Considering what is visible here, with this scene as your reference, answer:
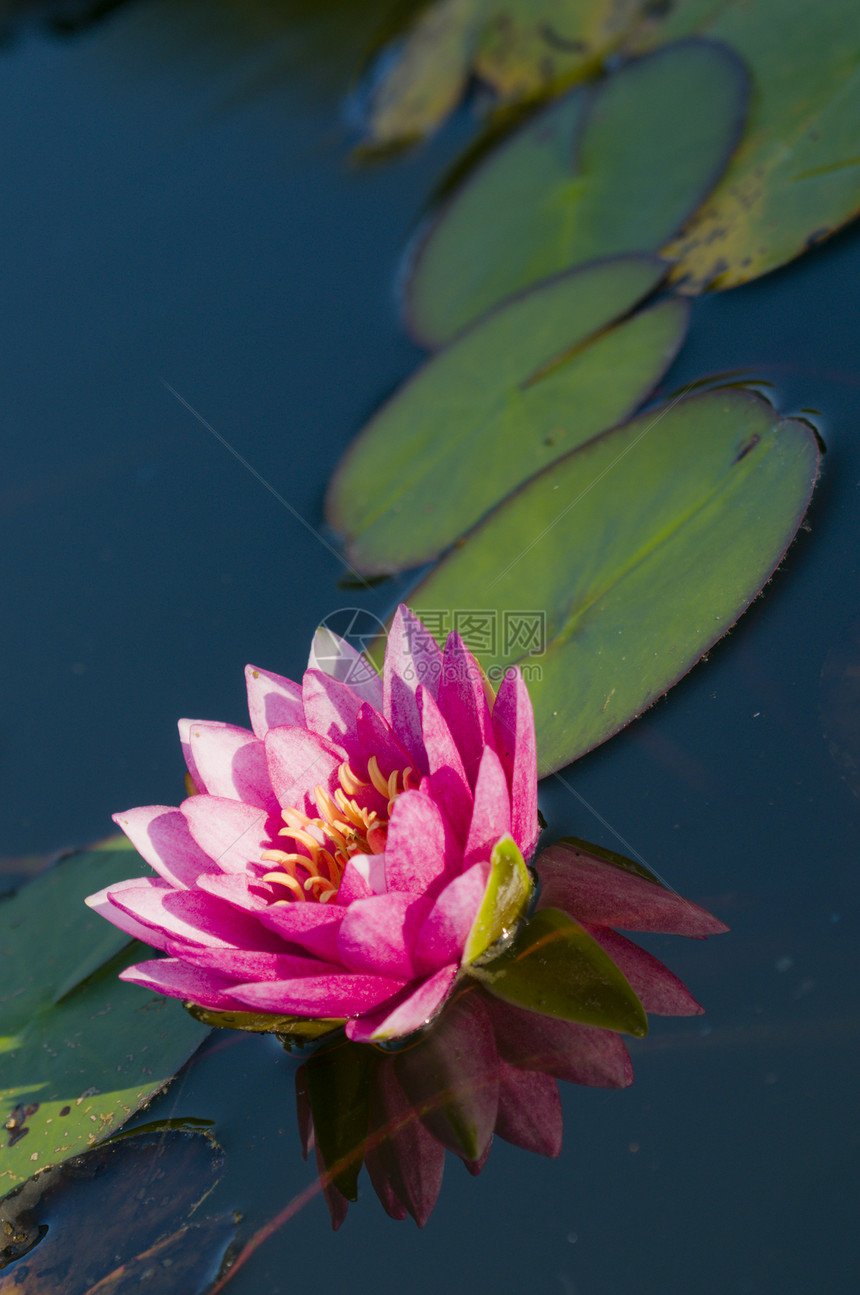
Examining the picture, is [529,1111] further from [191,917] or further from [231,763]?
[231,763]

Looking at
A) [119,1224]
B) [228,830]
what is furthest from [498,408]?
[119,1224]

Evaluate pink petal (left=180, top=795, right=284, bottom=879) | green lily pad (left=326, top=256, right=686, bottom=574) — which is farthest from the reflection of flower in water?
green lily pad (left=326, top=256, right=686, bottom=574)

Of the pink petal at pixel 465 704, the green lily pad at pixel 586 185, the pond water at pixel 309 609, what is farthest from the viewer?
the green lily pad at pixel 586 185

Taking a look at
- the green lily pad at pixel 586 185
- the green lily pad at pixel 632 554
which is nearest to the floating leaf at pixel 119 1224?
the green lily pad at pixel 632 554

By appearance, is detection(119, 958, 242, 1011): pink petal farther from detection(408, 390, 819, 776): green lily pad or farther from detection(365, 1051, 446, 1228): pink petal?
detection(408, 390, 819, 776): green lily pad

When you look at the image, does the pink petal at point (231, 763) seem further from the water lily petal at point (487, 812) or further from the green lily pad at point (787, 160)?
the green lily pad at point (787, 160)

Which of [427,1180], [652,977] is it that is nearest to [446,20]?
[652,977]
